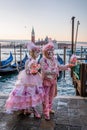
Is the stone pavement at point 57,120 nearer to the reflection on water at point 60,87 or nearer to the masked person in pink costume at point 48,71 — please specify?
the masked person in pink costume at point 48,71

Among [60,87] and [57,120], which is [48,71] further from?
[60,87]

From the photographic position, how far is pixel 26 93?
15.0ft

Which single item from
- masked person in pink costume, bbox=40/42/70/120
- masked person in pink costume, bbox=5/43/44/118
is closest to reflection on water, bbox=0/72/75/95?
masked person in pink costume, bbox=40/42/70/120

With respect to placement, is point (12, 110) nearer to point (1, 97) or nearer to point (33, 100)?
point (33, 100)

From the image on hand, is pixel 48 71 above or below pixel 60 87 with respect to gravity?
above

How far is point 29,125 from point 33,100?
17.7 inches

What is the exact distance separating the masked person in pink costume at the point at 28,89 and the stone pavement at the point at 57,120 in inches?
8.2

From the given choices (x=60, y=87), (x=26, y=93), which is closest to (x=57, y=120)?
(x=26, y=93)

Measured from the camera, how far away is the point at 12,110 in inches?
185

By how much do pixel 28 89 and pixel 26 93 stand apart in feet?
0.25

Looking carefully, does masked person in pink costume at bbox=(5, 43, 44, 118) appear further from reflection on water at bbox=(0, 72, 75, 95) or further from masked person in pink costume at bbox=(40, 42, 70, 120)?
reflection on water at bbox=(0, 72, 75, 95)

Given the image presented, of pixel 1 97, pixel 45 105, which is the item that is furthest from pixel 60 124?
pixel 1 97

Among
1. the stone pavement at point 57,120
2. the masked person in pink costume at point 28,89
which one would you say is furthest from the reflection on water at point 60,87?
the masked person in pink costume at point 28,89

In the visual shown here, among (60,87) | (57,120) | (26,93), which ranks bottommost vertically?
(60,87)
